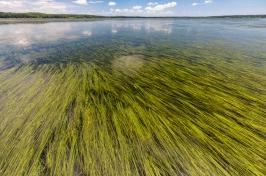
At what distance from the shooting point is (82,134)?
3.18 meters

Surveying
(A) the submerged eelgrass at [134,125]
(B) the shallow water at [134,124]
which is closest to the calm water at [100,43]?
(B) the shallow water at [134,124]

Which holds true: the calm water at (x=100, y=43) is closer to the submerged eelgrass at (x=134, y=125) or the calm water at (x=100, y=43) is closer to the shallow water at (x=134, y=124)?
the shallow water at (x=134, y=124)

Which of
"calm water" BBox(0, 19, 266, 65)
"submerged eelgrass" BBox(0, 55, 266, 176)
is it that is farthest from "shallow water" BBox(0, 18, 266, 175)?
"calm water" BBox(0, 19, 266, 65)

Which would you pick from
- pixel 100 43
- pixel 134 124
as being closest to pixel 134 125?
pixel 134 124

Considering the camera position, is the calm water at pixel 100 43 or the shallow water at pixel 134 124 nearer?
the shallow water at pixel 134 124

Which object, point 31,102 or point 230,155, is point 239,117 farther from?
point 31,102

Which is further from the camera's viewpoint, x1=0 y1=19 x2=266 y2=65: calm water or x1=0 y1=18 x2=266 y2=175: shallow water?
x1=0 y1=19 x2=266 y2=65: calm water

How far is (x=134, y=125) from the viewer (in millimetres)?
3463

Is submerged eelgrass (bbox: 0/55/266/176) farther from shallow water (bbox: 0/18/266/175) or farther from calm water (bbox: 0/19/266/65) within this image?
calm water (bbox: 0/19/266/65)

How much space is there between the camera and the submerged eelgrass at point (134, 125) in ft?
8.20

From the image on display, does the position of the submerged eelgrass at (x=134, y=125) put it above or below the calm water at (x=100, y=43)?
above

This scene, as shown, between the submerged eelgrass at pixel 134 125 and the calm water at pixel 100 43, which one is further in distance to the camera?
the calm water at pixel 100 43

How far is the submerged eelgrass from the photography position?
8.20 feet

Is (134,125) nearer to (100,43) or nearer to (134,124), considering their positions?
(134,124)
